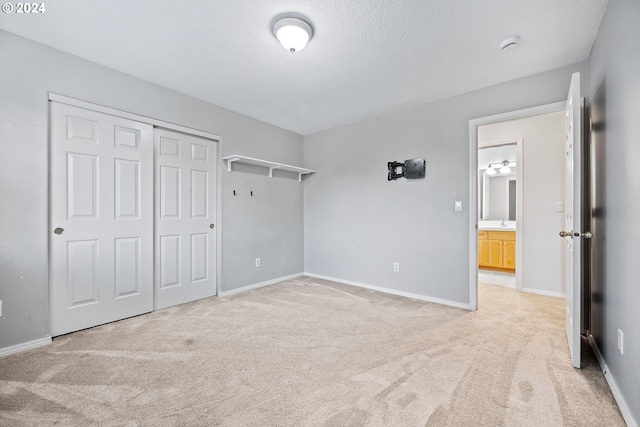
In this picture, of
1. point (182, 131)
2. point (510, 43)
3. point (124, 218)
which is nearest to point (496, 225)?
point (510, 43)

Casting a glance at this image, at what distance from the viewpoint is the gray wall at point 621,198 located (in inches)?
54.4

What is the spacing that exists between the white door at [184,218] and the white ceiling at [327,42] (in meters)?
0.70

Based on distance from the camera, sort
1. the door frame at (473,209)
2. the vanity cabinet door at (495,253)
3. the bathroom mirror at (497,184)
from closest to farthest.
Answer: the door frame at (473,209)
the vanity cabinet door at (495,253)
the bathroom mirror at (497,184)

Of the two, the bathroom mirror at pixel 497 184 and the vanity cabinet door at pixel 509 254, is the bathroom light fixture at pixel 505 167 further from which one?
the vanity cabinet door at pixel 509 254

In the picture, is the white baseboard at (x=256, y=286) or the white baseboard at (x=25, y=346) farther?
the white baseboard at (x=256, y=286)

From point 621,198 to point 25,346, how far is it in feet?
14.0

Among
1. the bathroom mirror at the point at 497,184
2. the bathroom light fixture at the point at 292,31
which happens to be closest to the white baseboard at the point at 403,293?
the bathroom mirror at the point at 497,184

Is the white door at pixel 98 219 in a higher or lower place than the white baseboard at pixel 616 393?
higher

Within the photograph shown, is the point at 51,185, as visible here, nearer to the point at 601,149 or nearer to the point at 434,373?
the point at 434,373

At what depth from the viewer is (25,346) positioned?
2.18 m

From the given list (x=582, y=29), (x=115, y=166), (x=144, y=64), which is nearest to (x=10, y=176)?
(x=115, y=166)

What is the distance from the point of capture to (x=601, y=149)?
196 centimetres

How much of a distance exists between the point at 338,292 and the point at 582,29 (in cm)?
345

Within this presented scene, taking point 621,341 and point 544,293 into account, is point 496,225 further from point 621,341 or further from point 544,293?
point 621,341
